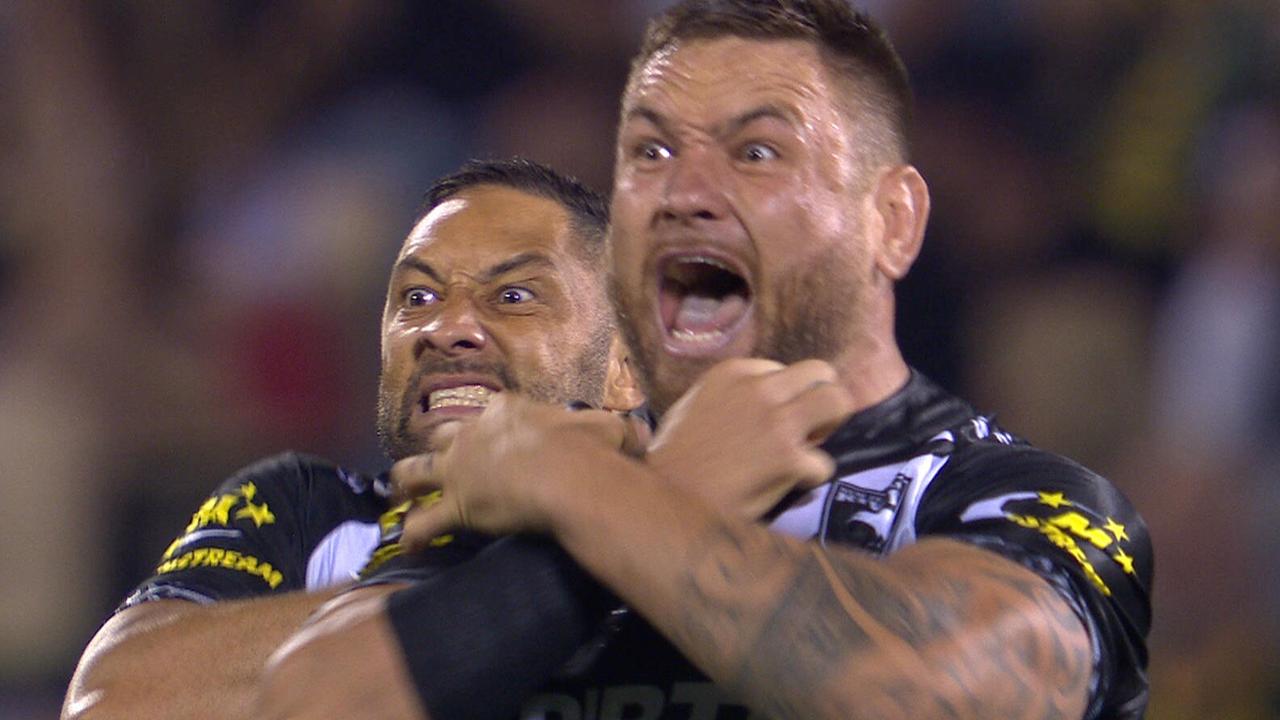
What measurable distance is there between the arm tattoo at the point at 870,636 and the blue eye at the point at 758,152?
702mm

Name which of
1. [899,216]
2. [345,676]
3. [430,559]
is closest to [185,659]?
[430,559]

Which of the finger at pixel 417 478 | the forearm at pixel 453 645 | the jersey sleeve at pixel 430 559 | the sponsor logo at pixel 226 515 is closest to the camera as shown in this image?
the forearm at pixel 453 645

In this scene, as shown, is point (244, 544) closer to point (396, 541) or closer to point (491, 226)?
point (396, 541)

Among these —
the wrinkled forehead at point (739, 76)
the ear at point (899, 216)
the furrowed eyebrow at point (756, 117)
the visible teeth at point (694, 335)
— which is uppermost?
the wrinkled forehead at point (739, 76)

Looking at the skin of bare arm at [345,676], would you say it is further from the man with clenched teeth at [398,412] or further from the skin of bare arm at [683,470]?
the man with clenched teeth at [398,412]

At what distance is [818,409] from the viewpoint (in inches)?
80.4

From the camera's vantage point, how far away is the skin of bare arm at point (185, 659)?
8.14 ft

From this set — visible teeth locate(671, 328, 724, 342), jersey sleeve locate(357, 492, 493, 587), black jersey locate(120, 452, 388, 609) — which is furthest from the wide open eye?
black jersey locate(120, 452, 388, 609)

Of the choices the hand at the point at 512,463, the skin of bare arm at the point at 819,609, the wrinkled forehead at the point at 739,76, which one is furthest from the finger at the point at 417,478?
the wrinkled forehead at the point at 739,76

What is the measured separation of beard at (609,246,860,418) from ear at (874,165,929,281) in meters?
0.11

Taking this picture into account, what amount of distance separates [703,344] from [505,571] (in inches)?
25.1

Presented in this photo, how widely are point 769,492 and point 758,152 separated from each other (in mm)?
584

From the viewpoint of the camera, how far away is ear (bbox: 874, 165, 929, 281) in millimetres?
2545

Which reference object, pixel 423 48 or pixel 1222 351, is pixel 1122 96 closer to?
pixel 1222 351
